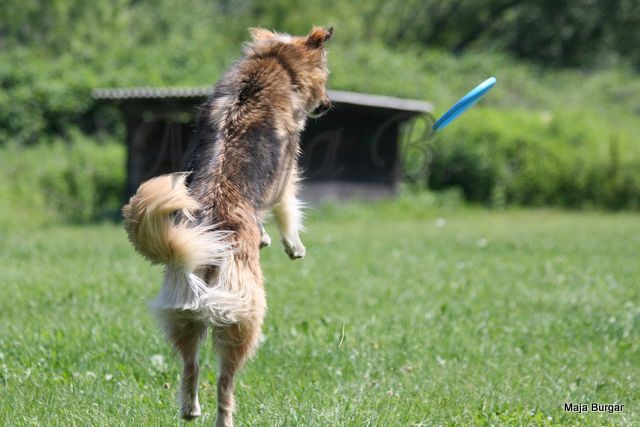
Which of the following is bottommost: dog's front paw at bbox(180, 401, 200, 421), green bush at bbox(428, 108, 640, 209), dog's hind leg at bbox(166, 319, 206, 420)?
green bush at bbox(428, 108, 640, 209)

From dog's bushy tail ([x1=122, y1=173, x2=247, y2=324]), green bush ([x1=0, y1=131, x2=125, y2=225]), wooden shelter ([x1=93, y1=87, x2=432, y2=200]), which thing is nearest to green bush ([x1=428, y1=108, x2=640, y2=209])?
wooden shelter ([x1=93, y1=87, x2=432, y2=200])

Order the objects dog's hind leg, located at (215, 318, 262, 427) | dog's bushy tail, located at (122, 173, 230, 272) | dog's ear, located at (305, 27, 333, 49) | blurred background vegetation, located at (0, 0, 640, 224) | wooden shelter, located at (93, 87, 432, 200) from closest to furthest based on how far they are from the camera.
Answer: dog's bushy tail, located at (122, 173, 230, 272), dog's hind leg, located at (215, 318, 262, 427), dog's ear, located at (305, 27, 333, 49), wooden shelter, located at (93, 87, 432, 200), blurred background vegetation, located at (0, 0, 640, 224)

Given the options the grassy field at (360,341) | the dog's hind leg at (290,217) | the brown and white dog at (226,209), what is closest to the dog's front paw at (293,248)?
the dog's hind leg at (290,217)

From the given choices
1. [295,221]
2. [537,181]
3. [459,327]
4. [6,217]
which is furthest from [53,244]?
[537,181]

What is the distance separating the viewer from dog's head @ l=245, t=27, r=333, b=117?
4469 mm

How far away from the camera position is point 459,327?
661cm

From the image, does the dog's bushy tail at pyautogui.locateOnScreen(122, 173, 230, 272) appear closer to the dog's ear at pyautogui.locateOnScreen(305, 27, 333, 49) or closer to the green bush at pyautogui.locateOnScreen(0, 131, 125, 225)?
the dog's ear at pyautogui.locateOnScreen(305, 27, 333, 49)

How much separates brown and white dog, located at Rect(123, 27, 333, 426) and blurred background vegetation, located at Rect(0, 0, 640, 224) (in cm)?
1489

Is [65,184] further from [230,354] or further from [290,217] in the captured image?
[230,354]

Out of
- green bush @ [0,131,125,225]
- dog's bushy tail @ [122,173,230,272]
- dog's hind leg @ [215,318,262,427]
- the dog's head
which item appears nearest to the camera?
dog's bushy tail @ [122,173,230,272]

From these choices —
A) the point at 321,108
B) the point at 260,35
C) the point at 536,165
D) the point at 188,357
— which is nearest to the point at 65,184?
the point at 536,165

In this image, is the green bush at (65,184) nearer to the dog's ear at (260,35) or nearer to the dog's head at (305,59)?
the dog's ear at (260,35)

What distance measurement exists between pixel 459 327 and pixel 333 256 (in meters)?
4.17

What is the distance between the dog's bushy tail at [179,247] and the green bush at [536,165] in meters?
18.4
